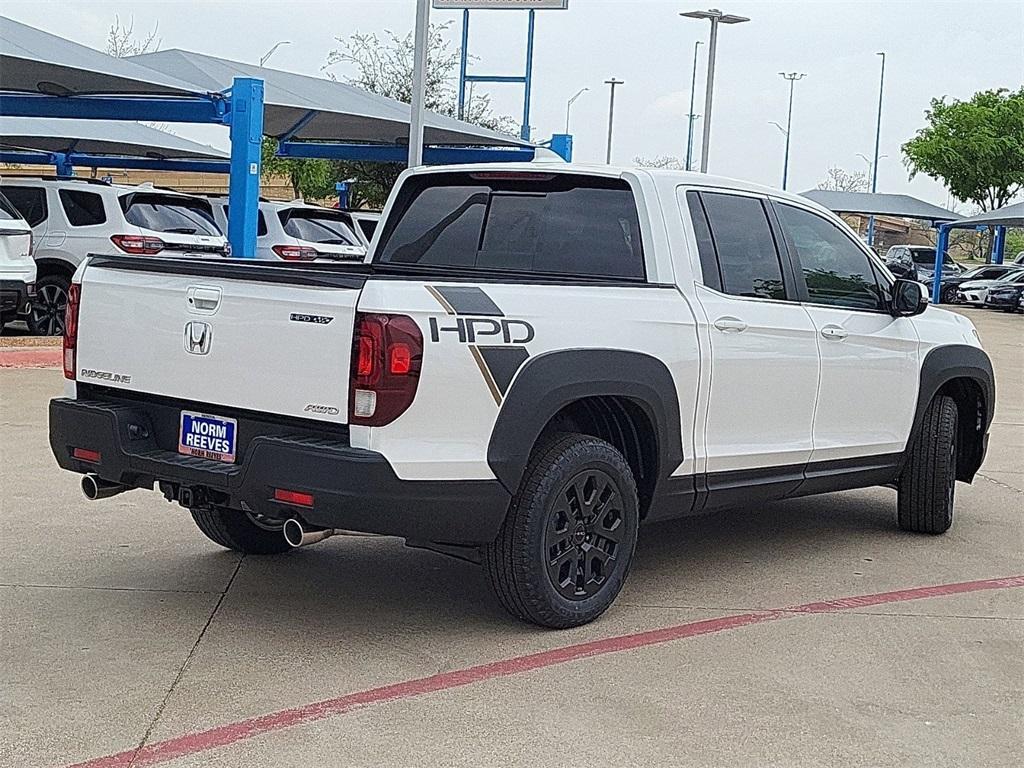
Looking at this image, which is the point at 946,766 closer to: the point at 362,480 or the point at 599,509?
the point at 599,509

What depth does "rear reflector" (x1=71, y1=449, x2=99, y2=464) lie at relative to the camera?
515 cm

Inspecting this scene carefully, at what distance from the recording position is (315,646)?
4.96 metres

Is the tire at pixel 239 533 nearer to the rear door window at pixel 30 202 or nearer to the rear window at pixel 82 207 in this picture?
the rear window at pixel 82 207

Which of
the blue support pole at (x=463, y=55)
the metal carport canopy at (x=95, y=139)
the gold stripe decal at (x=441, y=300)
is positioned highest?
the blue support pole at (x=463, y=55)

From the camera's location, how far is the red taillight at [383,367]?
448 centimetres

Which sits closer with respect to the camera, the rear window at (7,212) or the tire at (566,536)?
the tire at (566,536)

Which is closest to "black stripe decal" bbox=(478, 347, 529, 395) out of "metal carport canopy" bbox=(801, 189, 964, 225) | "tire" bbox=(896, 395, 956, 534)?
"tire" bbox=(896, 395, 956, 534)

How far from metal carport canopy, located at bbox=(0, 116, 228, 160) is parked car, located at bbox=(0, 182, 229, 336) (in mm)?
9755

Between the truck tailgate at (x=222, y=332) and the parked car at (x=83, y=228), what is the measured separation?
922 cm

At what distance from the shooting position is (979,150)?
48.8 metres

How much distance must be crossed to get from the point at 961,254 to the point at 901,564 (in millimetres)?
81097

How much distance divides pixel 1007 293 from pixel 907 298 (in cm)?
3173

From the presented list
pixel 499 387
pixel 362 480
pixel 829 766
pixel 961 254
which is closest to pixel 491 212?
pixel 499 387

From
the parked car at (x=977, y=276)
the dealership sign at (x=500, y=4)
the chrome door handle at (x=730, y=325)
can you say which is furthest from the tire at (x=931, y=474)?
the parked car at (x=977, y=276)
